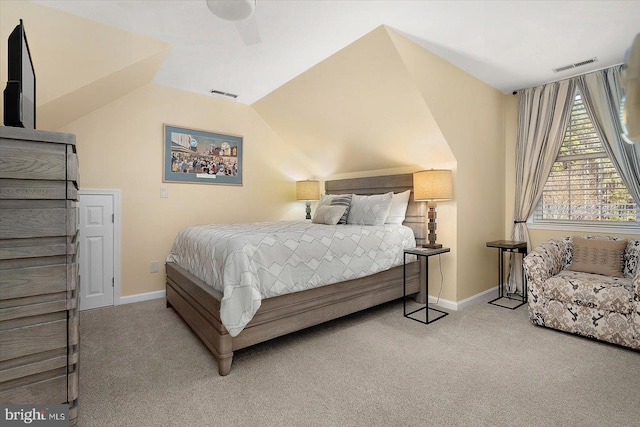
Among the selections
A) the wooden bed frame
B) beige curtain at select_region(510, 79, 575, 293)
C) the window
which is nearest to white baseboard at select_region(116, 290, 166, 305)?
the wooden bed frame

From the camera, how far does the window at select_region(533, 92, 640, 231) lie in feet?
10.7

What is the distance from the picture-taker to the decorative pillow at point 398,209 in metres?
3.60

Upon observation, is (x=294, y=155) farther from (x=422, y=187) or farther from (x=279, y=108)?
(x=422, y=187)

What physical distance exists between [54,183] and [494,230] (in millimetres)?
4164

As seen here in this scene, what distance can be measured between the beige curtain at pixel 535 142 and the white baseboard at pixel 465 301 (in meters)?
0.38

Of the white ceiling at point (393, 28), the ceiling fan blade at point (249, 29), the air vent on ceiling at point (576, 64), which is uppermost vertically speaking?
the white ceiling at point (393, 28)

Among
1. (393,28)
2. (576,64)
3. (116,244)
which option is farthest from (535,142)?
(116,244)

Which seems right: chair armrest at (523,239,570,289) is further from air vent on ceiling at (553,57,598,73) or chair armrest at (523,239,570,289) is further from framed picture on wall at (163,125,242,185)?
framed picture on wall at (163,125,242,185)

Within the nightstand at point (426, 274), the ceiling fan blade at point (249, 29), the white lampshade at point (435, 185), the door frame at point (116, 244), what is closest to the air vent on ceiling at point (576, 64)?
the white lampshade at point (435, 185)

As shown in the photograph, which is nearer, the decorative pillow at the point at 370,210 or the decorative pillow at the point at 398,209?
the decorative pillow at the point at 370,210

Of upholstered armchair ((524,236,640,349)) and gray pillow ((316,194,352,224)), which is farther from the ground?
gray pillow ((316,194,352,224))

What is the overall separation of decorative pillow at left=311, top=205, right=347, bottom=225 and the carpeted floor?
113 cm

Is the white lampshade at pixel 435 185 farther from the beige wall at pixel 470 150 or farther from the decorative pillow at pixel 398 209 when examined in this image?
the decorative pillow at pixel 398 209

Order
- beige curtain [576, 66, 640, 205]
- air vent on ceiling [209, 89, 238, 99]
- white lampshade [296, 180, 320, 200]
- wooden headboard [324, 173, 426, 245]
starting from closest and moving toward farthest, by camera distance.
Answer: beige curtain [576, 66, 640, 205], wooden headboard [324, 173, 426, 245], air vent on ceiling [209, 89, 238, 99], white lampshade [296, 180, 320, 200]
